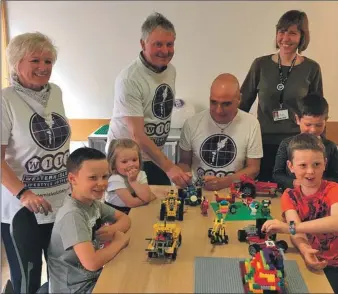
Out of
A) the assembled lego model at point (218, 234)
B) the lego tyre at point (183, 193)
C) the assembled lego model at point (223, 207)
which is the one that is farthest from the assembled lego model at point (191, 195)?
the assembled lego model at point (218, 234)

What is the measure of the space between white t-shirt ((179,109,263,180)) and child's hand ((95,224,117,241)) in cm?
76

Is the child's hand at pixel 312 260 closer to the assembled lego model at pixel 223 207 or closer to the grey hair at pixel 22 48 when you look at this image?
the assembled lego model at pixel 223 207

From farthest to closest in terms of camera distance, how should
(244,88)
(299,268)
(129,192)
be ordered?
(244,88)
(129,192)
(299,268)

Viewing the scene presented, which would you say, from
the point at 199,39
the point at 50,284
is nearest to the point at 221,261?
the point at 50,284

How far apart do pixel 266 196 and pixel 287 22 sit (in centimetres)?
109

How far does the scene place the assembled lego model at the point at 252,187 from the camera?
2.15 meters

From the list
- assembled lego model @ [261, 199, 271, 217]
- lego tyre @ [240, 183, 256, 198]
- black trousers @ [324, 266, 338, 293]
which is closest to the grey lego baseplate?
black trousers @ [324, 266, 338, 293]

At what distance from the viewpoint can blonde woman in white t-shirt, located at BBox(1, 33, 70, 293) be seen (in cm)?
194

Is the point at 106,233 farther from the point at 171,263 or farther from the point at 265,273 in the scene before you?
the point at 265,273

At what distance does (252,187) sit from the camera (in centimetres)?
215

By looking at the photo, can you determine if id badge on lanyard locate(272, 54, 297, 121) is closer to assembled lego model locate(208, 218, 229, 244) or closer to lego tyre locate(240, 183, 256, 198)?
lego tyre locate(240, 183, 256, 198)

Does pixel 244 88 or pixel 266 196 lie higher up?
pixel 244 88

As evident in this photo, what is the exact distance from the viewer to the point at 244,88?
290 centimetres

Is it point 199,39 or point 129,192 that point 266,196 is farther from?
point 199,39
